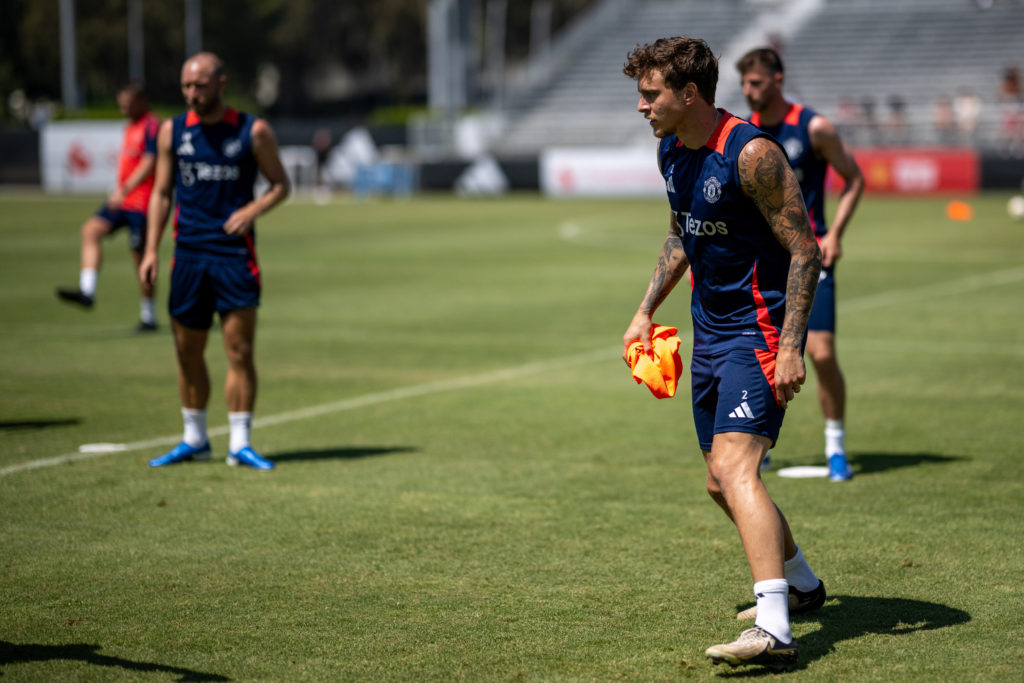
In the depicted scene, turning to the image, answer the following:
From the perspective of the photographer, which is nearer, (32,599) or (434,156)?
(32,599)

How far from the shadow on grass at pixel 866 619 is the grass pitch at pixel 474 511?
0.02 m

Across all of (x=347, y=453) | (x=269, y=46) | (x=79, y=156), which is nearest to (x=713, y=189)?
(x=347, y=453)

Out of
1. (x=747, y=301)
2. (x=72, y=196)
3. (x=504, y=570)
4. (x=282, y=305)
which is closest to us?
(x=747, y=301)

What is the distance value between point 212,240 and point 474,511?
251 cm

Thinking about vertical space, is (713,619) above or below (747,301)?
below

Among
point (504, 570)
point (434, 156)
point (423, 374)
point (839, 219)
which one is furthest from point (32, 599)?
point (434, 156)

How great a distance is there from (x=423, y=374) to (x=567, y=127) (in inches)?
1617

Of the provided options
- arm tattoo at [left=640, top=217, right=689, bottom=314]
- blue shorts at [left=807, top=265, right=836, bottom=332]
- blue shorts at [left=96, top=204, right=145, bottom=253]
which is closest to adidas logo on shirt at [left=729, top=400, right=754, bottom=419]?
arm tattoo at [left=640, top=217, right=689, bottom=314]

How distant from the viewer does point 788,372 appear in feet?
15.5

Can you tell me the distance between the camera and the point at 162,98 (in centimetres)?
8738

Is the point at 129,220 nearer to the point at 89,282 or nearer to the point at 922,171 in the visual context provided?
the point at 89,282

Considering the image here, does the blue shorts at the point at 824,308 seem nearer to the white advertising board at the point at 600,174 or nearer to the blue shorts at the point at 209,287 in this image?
the blue shorts at the point at 209,287

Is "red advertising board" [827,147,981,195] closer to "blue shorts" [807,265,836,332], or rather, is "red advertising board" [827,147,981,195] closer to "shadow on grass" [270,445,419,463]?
"blue shorts" [807,265,836,332]

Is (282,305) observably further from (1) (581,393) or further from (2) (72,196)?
(2) (72,196)
